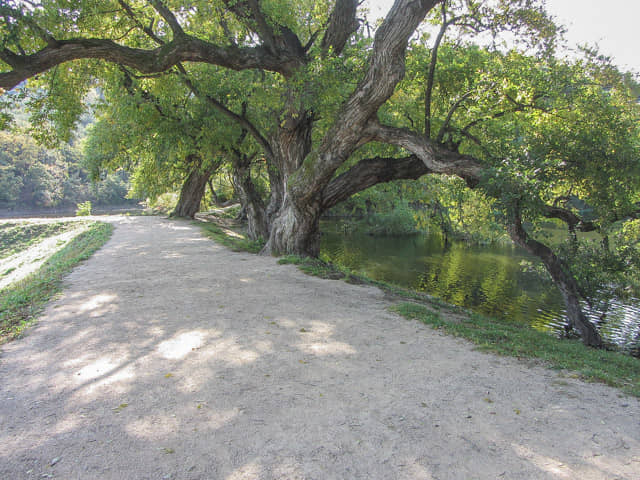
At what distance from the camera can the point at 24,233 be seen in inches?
898

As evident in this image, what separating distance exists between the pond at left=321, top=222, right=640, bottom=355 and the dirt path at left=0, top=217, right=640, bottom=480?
6869 millimetres

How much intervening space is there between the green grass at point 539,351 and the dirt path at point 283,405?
0.30m

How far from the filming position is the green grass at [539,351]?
4254mm

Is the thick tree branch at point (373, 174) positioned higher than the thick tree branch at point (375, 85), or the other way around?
the thick tree branch at point (375, 85)

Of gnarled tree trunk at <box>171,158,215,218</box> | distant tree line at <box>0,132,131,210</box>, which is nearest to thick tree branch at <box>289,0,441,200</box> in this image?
gnarled tree trunk at <box>171,158,215,218</box>

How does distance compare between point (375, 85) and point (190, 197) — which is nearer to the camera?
point (375, 85)

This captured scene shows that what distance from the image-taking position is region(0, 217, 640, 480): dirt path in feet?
8.68

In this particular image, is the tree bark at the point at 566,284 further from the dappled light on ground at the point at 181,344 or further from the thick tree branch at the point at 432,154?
the dappled light on ground at the point at 181,344

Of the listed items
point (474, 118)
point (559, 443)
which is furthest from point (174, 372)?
point (474, 118)

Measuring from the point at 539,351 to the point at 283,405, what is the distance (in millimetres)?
3486

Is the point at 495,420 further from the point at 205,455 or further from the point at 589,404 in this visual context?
the point at 205,455

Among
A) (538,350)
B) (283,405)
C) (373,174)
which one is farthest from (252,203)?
(283,405)

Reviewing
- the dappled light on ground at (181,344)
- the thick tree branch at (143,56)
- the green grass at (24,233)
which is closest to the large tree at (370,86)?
the thick tree branch at (143,56)

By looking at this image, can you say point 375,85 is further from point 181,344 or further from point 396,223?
point 396,223
